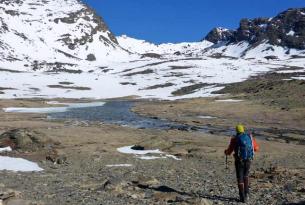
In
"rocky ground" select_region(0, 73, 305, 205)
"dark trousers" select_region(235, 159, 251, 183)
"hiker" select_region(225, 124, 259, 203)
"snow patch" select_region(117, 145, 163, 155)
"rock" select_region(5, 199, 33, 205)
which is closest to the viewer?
"rock" select_region(5, 199, 33, 205)

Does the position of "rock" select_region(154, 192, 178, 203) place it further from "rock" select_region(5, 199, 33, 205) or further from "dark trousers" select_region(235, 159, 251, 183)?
"rock" select_region(5, 199, 33, 205)


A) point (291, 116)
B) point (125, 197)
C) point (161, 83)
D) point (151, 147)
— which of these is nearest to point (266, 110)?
point (291, 116)

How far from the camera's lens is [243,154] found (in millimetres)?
17953

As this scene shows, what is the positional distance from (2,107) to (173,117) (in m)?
35.5

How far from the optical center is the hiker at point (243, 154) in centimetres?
1792

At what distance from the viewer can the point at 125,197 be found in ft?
60.7

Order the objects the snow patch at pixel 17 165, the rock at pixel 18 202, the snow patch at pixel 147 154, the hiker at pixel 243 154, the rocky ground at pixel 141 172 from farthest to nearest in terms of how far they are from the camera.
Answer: the snow patch at pixel 147 154 < the snow patch at pixel 17 165 < the rocky ground at pixel 141 172 < the hiker at pixel 243 154 < the rock at pixel 18 202

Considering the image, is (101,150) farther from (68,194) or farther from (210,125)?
(210,125)

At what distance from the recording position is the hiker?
17.9 metres

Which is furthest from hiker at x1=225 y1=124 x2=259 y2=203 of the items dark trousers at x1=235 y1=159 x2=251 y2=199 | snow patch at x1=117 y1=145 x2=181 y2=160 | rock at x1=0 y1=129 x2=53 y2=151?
rock at x1=0 y1=129 x2=53 y2=151

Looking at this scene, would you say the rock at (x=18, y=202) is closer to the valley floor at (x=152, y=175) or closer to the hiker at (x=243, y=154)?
the valley floor at (x=152, y=175)

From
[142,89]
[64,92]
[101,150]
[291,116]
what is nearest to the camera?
[101,150]

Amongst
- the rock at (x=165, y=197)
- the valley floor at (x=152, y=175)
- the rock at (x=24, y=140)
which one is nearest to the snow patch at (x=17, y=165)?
the valley floor at (x=152, y=175)

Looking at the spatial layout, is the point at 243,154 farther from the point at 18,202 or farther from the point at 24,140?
the point at 24,140
